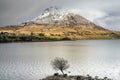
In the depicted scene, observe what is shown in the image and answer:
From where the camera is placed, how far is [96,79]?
58375 mm

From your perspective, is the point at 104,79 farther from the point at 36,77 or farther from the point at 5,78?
the point at 5,78

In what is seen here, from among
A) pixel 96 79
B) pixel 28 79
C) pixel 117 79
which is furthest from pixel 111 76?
pixel 28 79

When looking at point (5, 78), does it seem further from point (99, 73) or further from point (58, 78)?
point (99, 73)

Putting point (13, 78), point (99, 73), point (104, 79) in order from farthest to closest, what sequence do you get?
point (99, 73)
point (13, 78)
point (104, 79)

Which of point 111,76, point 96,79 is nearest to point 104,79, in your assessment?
point 96,79

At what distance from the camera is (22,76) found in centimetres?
6706

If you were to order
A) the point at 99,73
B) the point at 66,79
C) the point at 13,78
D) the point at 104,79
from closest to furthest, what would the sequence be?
1. the point at 66,79
2. the point at 104,79
3. the point at 13,78
4. the point at 99,73

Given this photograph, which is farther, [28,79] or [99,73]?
[99,73]

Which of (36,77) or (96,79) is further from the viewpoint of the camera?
(36,77)

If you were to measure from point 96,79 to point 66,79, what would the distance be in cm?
688

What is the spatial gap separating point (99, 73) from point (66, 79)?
17818mm

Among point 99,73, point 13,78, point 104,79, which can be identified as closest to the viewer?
point 104,79

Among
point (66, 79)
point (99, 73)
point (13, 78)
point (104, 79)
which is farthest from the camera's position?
point (99, 73)

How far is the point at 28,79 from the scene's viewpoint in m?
63.0
